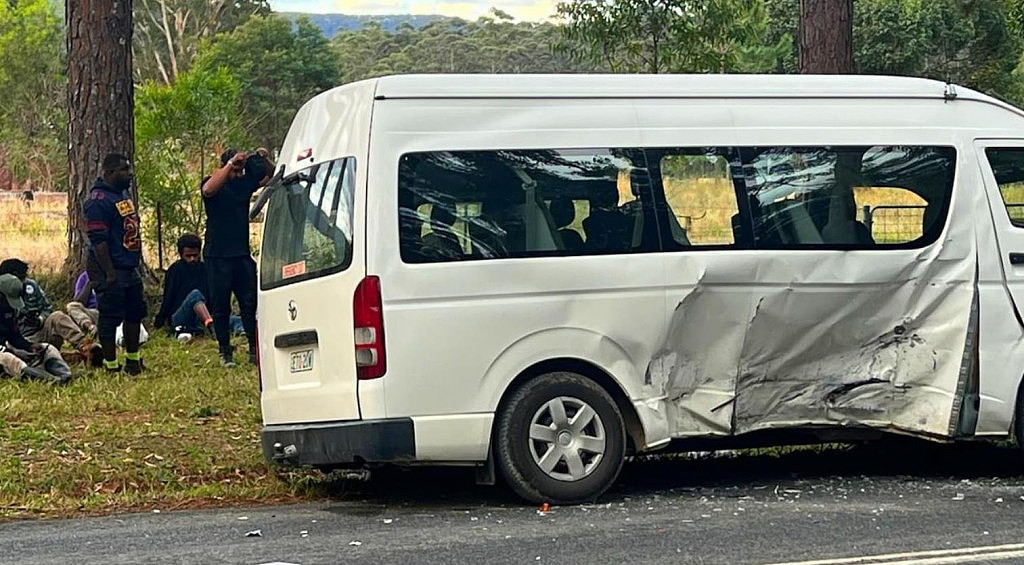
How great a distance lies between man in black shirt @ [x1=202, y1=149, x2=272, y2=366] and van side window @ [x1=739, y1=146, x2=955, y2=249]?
560cm

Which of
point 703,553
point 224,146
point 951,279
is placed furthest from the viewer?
point 224,146

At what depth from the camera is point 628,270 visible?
762cm

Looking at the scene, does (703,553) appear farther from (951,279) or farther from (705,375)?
(951,279)

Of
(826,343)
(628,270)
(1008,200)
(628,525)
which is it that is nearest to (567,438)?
(628,525)

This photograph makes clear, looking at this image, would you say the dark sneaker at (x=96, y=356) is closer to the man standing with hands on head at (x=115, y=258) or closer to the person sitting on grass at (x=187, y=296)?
the man standing with hands on head at (x=115, y=258)

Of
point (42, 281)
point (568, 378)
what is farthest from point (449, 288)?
point (42, 281)

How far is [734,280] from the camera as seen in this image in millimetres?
7820

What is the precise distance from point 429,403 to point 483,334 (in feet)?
1.45

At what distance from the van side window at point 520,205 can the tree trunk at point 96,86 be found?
8493mm

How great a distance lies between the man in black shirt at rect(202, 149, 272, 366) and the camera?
1223 cm

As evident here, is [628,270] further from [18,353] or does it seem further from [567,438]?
[18,353]

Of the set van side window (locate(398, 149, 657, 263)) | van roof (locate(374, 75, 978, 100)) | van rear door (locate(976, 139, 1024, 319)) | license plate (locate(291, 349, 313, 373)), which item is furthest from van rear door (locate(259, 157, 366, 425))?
van rear door (locate(976, 139, 1024, 319))

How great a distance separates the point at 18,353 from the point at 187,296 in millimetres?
3051

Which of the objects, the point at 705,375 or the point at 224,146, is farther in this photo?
the point at 224,146
